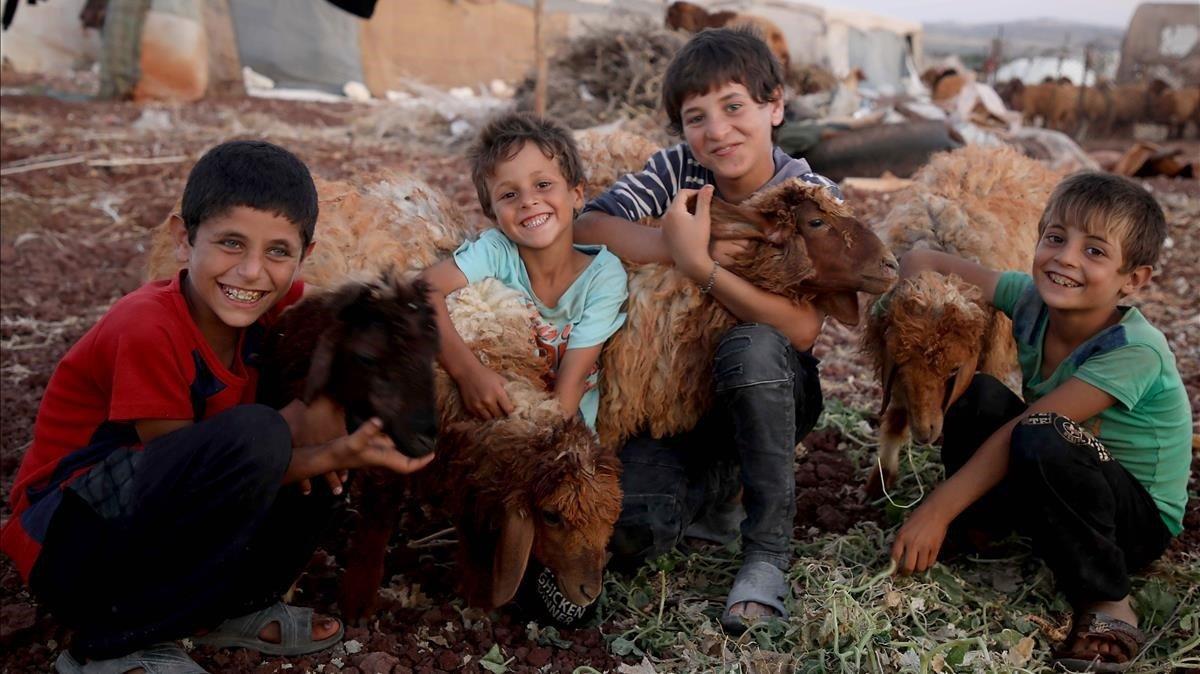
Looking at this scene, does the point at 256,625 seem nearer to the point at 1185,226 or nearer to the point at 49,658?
the point at 49,658

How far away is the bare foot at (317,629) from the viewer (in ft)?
9.89

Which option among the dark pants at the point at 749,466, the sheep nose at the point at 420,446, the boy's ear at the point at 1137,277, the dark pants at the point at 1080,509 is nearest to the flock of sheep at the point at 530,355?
the sheep nose at the point at 420,446

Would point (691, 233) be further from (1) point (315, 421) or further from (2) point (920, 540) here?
A: (1) point (315, 421)

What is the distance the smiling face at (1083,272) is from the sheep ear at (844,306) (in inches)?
25.7

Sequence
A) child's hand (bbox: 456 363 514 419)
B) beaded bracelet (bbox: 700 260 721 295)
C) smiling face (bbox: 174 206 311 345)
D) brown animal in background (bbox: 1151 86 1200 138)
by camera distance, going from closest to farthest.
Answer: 1. smiling face (bbox: 174 206 311 345)
2. child's hand (bbox: 456 363 514 419)
3. beaded bracelet (bbox: 700 260 721 295)
4. brown animal in background (bbox: 1151 86 1200 138)

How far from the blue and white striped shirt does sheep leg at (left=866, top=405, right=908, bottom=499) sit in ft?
3.55

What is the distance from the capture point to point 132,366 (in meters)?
2.52

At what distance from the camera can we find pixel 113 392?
2510mm

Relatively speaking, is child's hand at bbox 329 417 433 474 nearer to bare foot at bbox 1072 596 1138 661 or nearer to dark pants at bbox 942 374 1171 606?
dark pants at bbox 942 374 1171 606

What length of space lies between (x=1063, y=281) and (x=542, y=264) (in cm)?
189

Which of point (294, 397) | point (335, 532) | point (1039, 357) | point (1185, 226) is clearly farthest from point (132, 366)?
point (1185, 226)

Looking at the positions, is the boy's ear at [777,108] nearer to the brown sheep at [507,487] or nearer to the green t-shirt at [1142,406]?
the brown sheep at [507,487]

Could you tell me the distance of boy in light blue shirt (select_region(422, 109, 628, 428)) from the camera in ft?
11.2

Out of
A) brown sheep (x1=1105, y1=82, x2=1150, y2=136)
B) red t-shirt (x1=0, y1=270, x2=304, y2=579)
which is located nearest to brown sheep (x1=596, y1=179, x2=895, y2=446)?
red t-shirt (x1=0, y1=270, x2=304, y2=579)
